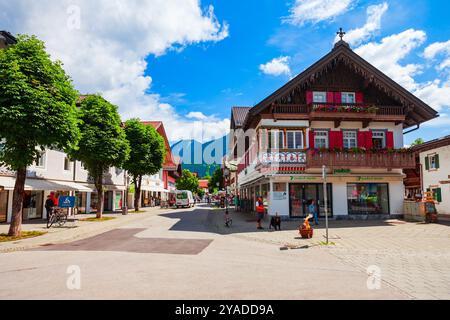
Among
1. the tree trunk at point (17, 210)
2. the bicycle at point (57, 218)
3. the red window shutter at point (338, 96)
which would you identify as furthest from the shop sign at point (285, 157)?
the tree trunk at point (17, 210)

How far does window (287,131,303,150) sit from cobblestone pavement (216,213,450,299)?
598 centimetres

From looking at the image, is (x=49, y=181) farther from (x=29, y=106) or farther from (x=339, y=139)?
(x=339, y=139)

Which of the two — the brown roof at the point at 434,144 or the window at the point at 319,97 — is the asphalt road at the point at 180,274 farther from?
the brown roof at the point at 434,144

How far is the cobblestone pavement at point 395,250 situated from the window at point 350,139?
20.9 feet

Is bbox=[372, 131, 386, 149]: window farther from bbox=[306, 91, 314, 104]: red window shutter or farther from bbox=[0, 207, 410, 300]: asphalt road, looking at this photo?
bbox=[0, 207, 410, 300]: asphalt road

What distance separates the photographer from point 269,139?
Answer: 23453mm

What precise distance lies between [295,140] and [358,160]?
14.3 feet

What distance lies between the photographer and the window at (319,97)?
24.2 metres

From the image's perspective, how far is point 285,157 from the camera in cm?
2300

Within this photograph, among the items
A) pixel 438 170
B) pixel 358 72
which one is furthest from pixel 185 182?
pixel 358 72

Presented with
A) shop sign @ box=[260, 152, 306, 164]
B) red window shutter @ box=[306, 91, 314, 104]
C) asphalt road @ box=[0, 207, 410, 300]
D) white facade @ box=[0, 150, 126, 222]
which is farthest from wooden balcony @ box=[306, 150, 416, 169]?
white facade @ box=[0, 150, 126, 222]

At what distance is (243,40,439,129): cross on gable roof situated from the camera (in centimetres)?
2306
